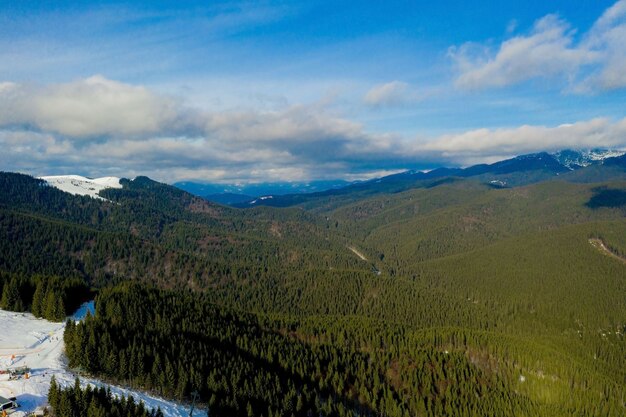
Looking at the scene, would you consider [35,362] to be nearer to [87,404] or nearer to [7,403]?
[7,403]

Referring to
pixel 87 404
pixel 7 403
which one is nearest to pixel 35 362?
pixel 7 403

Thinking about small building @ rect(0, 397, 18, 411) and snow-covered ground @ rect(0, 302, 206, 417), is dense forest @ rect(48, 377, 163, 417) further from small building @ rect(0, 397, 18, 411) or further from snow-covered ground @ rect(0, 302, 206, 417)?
small building @ rect(0, 397, 18, 411)

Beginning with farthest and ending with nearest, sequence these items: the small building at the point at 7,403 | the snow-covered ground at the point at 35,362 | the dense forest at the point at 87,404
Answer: the snow-covered ground at the point at 35,362 → the small building at the point at 7,403 → the dense forest at the point at 87,404

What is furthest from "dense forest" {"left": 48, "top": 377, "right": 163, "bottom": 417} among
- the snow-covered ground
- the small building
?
the small building

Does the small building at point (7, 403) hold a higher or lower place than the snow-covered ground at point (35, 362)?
higher

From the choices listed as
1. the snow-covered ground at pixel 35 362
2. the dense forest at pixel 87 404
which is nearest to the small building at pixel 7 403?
the snow-covered ground at pixel 35 362

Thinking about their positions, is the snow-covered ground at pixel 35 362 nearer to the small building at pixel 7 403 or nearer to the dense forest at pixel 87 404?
the small building at pixel 7 403
